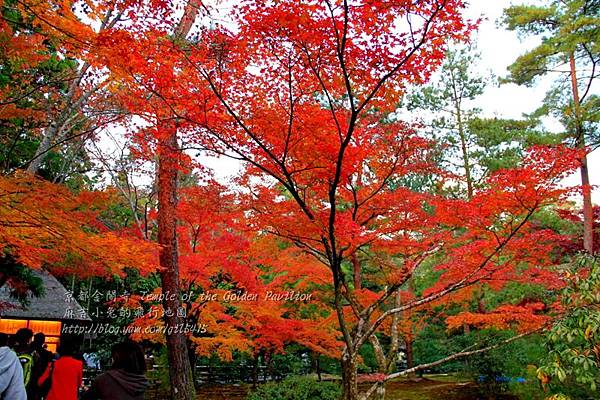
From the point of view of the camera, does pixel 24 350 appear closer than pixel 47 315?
Yes

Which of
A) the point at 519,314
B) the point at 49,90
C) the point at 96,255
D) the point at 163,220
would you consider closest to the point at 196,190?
the point at 163,220

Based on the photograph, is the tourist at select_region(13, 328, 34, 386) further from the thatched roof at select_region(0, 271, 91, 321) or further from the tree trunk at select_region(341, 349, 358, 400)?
the thatched roof at select_region(0, 271, 91, 321)

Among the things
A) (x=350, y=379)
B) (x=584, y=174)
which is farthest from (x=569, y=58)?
(x=350, y=379)

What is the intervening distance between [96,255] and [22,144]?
531cm

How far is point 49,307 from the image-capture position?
458 inches

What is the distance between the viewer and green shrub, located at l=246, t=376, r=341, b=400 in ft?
30.7

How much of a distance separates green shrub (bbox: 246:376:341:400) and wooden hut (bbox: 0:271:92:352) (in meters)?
5.74

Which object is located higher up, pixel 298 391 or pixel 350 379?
pixel 350 379

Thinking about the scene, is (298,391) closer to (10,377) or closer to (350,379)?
(350,379)

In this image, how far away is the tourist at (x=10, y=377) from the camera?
265 cm

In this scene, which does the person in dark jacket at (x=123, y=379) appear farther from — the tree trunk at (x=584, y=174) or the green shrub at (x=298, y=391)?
the tree trunk at (x=584, y=174)

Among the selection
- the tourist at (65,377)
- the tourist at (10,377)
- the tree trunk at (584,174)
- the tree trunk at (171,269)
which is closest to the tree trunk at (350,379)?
the tree trunk at (171,269)

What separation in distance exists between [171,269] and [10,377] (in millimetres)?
5600

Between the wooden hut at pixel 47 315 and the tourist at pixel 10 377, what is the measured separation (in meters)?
9.76
